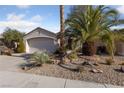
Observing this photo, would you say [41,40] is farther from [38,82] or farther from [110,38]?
[38,82]

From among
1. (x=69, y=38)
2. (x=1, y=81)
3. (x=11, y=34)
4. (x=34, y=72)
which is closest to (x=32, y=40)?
(x=11, y=34)

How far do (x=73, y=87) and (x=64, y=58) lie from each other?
212 inches

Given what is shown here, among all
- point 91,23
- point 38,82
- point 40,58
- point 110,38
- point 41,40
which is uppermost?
point 91,23

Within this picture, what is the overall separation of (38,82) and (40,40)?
15828 mm

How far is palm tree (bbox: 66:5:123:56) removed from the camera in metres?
14.9

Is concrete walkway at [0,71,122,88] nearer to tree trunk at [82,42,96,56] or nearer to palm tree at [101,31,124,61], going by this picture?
palm tree at [101,31,124,61]

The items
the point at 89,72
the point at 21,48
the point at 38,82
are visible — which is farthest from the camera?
the point at 21,48

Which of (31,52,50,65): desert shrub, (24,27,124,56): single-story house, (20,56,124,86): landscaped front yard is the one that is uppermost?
(24,27,124,56): single-story house

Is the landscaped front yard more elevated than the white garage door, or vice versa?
the white garage door

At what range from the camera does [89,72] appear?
1067 cm

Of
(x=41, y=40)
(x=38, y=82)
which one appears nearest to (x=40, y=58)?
(x=38, y=82)

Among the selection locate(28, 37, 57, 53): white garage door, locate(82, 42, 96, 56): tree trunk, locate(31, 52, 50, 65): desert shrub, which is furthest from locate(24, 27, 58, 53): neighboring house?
locate(31, 52, 50, 65): desert shrub

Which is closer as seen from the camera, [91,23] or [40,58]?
[40,58]
